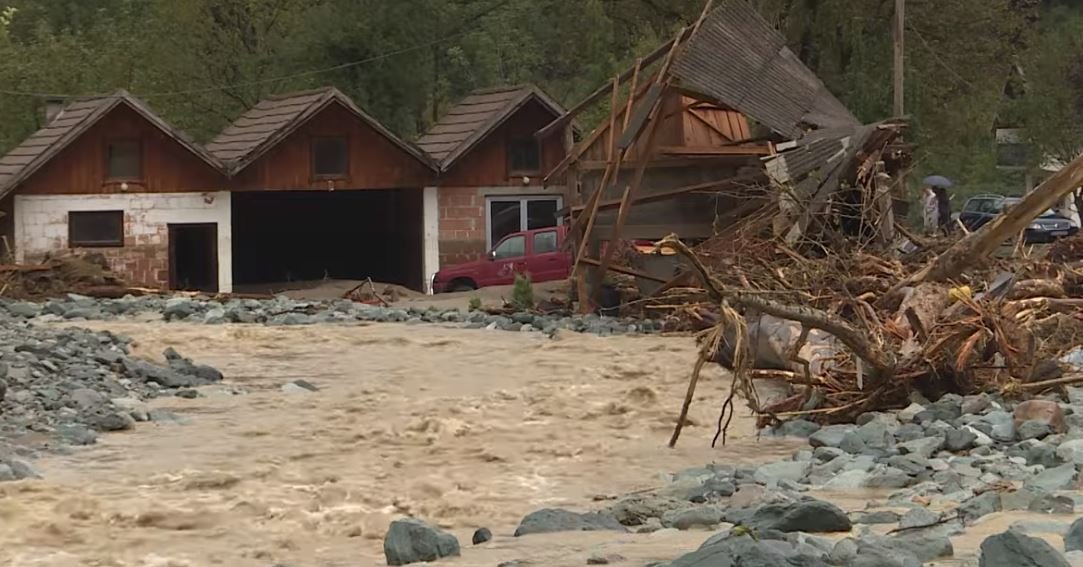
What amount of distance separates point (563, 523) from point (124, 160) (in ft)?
88.6

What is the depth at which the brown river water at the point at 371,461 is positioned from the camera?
8.58 metres

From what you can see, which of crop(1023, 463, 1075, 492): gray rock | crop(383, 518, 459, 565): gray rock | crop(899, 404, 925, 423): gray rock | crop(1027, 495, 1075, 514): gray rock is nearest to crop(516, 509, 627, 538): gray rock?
crop(383, 518, 459, 565): gray rock

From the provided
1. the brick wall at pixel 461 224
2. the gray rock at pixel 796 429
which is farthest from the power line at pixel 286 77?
the gray rock at pixel 796 429

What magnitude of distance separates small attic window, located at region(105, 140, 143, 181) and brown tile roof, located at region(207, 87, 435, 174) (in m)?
1.73

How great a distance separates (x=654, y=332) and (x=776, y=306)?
437 inches

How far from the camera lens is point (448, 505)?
9992 millimetres

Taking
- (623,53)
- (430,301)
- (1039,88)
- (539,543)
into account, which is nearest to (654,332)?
(430,301)

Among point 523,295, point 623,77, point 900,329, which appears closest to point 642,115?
point 623,77

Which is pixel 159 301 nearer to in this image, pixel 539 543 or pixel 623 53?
pixel 623 53

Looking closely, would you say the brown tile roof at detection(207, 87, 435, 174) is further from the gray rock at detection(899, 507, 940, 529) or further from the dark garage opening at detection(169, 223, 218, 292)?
the gray rock at detection(899, 507, 940, 529)

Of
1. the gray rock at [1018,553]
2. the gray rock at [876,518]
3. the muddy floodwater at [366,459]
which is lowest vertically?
the muddy floodwater at [366,459]

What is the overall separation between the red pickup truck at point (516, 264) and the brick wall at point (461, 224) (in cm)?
381

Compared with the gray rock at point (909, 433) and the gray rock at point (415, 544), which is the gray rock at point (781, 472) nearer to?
the gray rock at point (909, 433)

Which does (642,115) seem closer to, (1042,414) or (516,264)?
(516,264)
